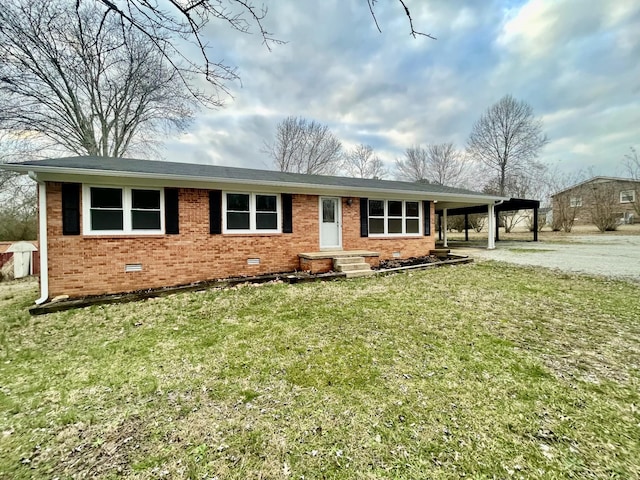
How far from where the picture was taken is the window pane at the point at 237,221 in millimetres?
7750

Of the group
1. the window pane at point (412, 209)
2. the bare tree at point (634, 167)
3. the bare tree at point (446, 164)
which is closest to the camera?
the window pane at point (412, 209)

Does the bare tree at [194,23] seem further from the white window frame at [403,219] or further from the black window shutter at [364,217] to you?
the white window frame at [403,219]

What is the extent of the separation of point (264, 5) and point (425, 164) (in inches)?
1399

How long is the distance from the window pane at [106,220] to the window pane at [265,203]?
11.2ft

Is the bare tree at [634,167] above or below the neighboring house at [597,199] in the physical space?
above

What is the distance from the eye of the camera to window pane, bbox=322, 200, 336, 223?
927cm

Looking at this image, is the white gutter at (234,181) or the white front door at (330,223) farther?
the white front door at (330,223)

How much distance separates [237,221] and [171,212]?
1.68m

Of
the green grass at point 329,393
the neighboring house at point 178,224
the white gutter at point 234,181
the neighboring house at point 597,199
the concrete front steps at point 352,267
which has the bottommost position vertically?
the green grass at point 329,393

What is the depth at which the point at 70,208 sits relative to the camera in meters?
6.16

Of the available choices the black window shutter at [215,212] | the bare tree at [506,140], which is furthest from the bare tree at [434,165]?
the black window shutter at [215,212]

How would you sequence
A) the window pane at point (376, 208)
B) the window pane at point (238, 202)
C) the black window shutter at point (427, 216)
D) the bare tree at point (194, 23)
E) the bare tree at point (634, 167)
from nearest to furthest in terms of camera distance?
the bare tree at point (194, 23) < the window pane at point (238, 202) < the window pane at point (376, 208) < the black window shutter at point (427, 216) < the bare tree at point (634, 167)

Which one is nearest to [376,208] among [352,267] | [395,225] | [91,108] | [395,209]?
[395,209]

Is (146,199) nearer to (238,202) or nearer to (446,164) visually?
(238,202)
